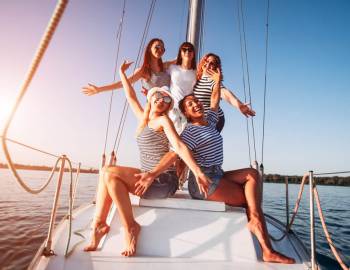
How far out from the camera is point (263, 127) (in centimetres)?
414

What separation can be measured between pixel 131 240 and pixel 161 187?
0.56 metres

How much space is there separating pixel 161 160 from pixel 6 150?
157 cm

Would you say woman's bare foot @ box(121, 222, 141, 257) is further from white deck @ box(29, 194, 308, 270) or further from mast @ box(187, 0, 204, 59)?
mast @ box(187, 0, 204, 59)

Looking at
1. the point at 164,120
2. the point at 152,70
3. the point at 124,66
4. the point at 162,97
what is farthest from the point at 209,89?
the point at 164,120

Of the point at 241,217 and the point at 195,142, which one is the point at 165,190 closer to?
the point at 195,142

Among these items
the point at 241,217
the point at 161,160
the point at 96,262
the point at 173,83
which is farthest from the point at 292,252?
the point at 173,83

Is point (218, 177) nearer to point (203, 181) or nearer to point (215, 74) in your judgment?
point (203, 181)

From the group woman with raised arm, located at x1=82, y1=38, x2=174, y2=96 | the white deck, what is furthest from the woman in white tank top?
the white deck

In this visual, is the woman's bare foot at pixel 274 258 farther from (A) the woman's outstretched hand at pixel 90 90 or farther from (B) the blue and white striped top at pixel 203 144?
(A) the woman's outstretched hand at pixel 90 90

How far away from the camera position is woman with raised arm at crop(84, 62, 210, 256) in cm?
235

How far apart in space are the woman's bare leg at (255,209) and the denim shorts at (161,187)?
55cm

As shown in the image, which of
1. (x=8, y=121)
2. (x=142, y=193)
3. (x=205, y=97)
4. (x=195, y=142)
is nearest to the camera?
(x=8, y=121)

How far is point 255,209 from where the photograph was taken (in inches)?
97.2

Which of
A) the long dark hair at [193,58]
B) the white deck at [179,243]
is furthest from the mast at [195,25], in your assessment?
the white deck at [179,243]
